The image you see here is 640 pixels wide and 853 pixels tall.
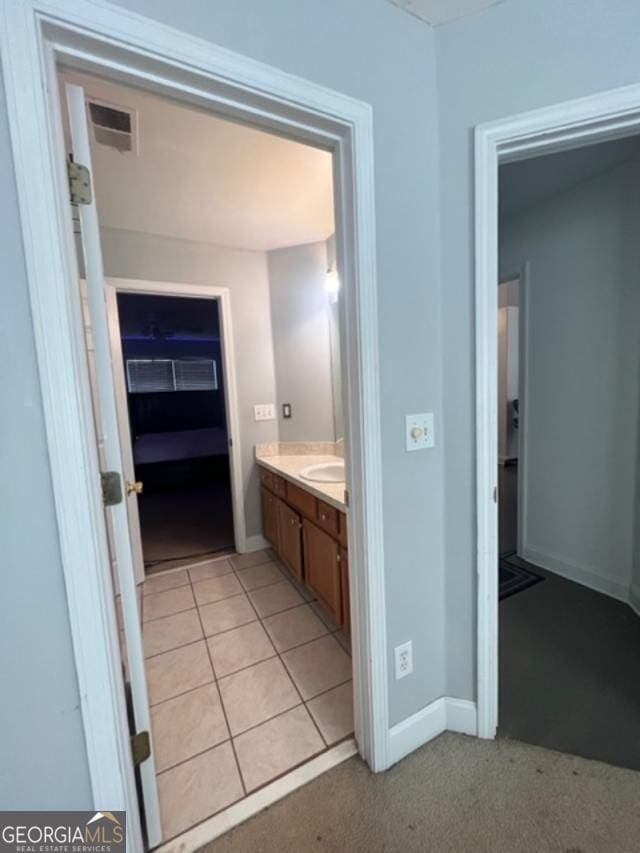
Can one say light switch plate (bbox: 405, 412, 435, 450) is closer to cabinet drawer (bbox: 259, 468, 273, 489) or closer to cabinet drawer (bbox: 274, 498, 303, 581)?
cabinet drawer (bbox: 274, 498, 303, 581)

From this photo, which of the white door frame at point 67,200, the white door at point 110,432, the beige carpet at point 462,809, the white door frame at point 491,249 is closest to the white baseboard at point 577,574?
the beige carpet at point 462,809

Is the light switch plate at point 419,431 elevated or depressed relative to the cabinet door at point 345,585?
elevated

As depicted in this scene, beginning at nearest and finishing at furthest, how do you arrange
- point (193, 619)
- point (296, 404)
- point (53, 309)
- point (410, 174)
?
point (53, 309) < point (410, 174) < point (193, 619) < point (296, 404)

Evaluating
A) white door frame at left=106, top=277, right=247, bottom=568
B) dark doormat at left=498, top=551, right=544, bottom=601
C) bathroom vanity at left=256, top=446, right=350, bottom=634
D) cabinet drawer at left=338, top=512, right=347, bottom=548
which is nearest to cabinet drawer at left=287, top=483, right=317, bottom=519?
bathroom vanity at left=256, top=446, right=350, bottom=634

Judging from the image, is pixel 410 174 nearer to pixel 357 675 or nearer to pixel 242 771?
pixel 357 675

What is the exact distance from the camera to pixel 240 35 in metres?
0.94

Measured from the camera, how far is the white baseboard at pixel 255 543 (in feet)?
10.4

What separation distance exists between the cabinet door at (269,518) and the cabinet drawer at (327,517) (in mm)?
790

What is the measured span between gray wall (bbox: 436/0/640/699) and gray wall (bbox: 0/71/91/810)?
1.20 metres

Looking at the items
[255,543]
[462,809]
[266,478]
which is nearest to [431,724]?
[462,809]

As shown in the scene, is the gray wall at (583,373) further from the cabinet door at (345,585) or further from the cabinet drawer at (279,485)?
the cabinet drawer at (279,485)

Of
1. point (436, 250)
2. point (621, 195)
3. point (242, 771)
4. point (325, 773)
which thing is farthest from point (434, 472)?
point (621, 195)

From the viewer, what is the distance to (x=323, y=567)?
2084 millimetres

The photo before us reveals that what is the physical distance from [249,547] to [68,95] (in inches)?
115
